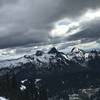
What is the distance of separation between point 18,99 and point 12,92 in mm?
5984

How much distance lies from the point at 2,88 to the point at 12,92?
601cm

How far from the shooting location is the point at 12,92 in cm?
19800

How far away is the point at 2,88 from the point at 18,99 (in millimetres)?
11437

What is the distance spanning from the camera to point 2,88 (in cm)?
19862

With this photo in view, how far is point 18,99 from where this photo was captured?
195m
